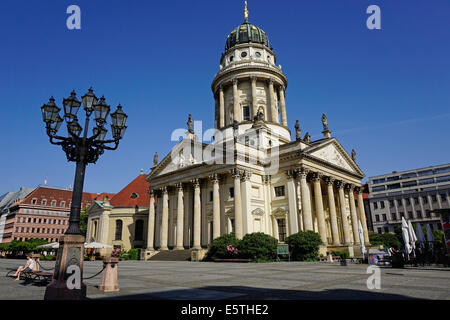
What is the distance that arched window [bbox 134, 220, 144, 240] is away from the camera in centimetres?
5234

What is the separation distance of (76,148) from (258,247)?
23.2 meters

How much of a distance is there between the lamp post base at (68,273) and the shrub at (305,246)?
82.0 ft

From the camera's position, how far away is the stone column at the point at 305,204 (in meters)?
33.4

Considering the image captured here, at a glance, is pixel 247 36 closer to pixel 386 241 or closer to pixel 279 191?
pixel 279 191

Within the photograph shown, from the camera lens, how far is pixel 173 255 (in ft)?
127

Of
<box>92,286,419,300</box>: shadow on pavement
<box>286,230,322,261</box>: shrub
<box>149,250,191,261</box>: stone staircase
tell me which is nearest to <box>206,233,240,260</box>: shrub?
<box>149,250,191,261</box>: stone staircase

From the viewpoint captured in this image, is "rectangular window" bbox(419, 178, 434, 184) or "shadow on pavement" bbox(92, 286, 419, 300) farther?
"rectangular window" bbox(419, 178, 434, 184)

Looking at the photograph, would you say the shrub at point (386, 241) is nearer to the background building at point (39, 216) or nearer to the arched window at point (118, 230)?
the arched window at point (118, 230)

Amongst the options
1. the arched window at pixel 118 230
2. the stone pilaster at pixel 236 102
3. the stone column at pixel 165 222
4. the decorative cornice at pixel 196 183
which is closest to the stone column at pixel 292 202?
the decorative cornice at pixel 196 183

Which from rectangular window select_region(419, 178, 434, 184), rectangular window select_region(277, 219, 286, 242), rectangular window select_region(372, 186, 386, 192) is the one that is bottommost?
rectangular window select_region(277, 219, 286, 242)

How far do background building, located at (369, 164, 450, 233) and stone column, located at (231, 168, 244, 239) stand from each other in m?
62.1

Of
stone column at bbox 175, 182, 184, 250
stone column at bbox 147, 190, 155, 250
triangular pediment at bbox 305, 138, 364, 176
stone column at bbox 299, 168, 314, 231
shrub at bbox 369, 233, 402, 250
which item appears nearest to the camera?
stone column at bbox 299, 168, 314, 231

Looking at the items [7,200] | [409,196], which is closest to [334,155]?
[409,196]

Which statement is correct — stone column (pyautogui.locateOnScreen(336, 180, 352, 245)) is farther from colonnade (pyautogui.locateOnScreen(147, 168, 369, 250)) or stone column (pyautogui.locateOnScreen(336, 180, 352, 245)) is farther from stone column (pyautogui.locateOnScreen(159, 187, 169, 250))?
stone column (pyautogui.locateOnScreen(159, 187, 169, 250))
